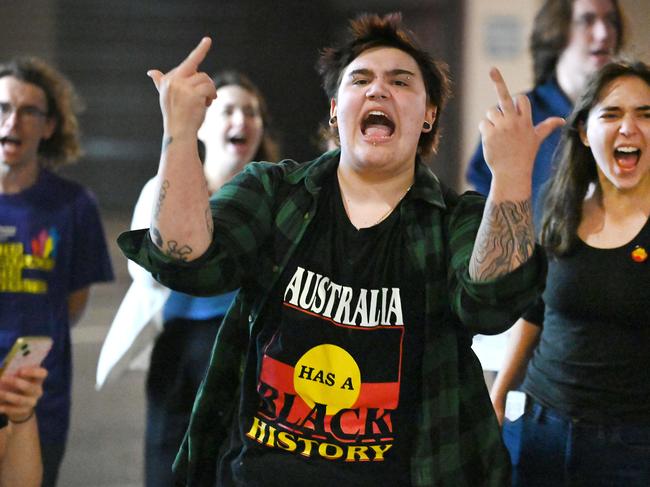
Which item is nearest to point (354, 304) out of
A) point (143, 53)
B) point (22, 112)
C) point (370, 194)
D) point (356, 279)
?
point (356, 279)

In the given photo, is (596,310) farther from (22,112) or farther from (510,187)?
(22,112)

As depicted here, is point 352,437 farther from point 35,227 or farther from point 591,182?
point 35,227

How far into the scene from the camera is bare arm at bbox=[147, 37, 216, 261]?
1999mm

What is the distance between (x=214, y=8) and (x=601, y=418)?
750 cm

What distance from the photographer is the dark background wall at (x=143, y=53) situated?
30.6ft

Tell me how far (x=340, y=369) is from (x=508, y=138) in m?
0.58

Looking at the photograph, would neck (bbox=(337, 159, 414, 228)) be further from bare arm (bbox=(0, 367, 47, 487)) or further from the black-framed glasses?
the black-framed glasses

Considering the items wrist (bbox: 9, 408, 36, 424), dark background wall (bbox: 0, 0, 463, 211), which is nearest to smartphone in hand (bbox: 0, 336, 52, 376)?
wrist (bbox: 9, 408, 36, 424)

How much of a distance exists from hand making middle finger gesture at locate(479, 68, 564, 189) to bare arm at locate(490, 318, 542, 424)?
3.77 feet

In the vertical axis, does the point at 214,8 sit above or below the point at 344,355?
above

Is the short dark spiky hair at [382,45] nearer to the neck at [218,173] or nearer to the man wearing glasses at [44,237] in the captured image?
the neck at [218,173]

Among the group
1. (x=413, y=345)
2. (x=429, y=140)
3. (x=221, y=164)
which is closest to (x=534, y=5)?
(x=221, y=164)

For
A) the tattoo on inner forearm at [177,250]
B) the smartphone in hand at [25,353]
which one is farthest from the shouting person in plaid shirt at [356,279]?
the smartphone in hand at [25,353]

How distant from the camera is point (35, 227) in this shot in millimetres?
3773
